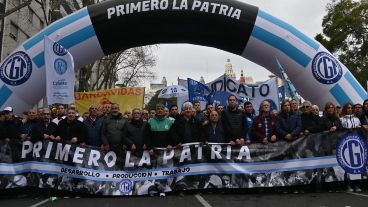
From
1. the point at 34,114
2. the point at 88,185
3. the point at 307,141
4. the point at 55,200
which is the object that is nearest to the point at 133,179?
the point at 88,185

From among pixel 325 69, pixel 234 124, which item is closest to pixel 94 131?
pixel 234 124

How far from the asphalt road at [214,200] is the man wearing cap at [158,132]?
99 centimetres

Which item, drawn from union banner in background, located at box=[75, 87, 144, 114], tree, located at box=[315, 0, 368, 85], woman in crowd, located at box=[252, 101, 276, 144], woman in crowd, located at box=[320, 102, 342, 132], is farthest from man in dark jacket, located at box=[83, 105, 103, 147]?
tree, located at box=[315, 0, 368, 85]

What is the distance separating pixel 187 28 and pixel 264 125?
3.24 meters

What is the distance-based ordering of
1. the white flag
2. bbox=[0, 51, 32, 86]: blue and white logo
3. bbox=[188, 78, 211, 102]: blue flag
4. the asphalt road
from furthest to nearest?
bbox=[188, 78, 211, 102]: blue flag, bbox=[0, 51, 32, 86]: blue and white logo, the white flag, the asphalt road

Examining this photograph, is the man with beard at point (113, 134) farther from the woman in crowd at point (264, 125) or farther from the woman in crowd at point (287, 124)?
the woman in crowd at point (287, 124)

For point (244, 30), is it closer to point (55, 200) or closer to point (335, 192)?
point (335, 192)

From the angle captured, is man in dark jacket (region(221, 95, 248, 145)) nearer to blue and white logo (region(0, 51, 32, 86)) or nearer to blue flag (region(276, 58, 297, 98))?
blue flag (region(276, 58, 297, 98))

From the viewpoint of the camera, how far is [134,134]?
837 centimetres

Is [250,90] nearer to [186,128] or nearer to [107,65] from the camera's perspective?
[186,128]

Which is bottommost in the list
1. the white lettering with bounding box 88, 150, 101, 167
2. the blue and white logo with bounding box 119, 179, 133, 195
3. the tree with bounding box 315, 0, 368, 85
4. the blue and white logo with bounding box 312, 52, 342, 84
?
the blue and white logo with bounding box 119, 179, 133, 195

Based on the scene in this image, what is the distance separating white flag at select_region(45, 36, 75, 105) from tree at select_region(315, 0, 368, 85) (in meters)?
26.2

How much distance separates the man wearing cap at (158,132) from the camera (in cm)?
826

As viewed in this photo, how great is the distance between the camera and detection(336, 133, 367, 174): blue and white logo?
8.05 meters
